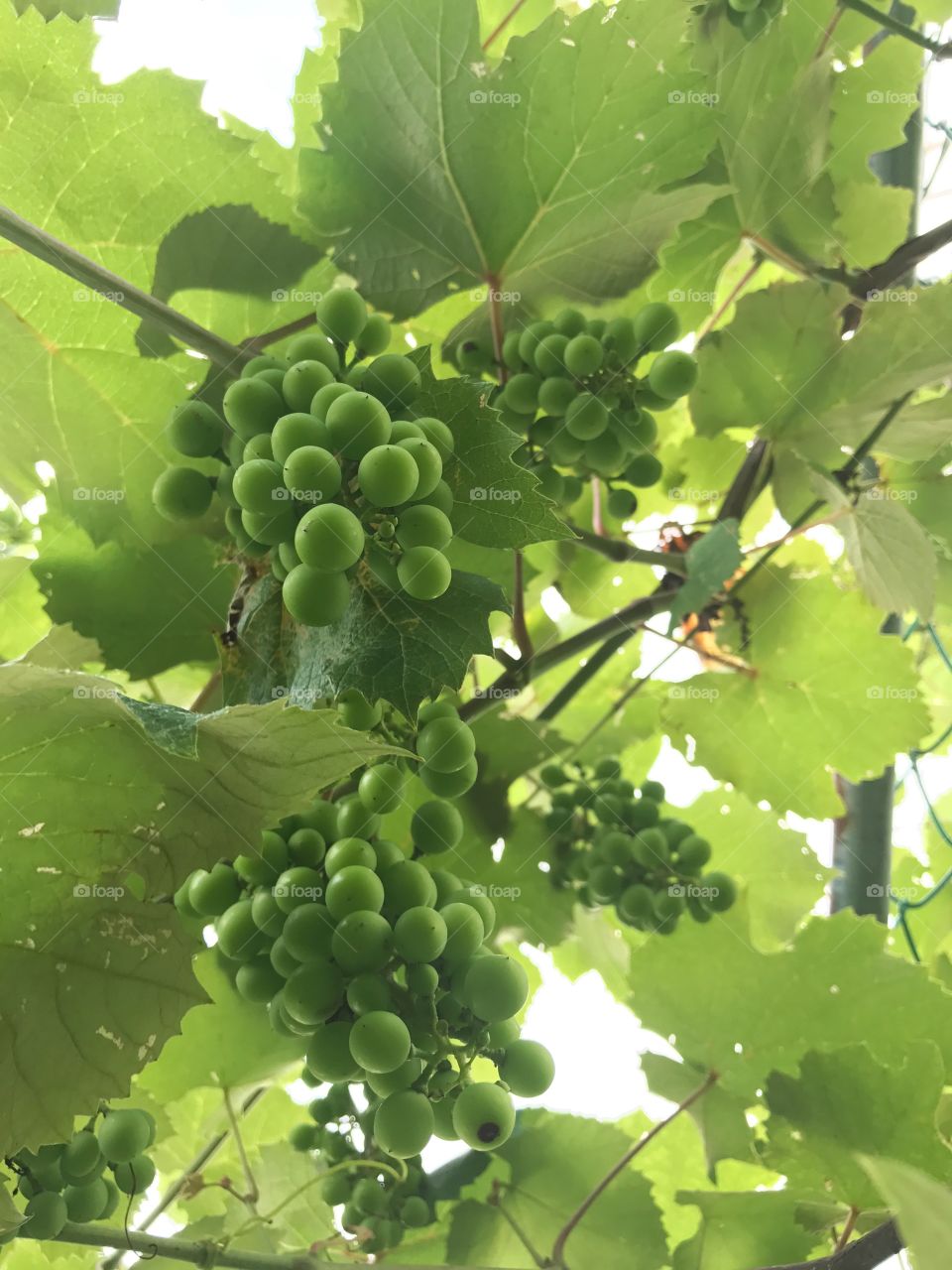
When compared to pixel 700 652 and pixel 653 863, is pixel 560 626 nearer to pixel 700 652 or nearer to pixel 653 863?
pixel 700 652

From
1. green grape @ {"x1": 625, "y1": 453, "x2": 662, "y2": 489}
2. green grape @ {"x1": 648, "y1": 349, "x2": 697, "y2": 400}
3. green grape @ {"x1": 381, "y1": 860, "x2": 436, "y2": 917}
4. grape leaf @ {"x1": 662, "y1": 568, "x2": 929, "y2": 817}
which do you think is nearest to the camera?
green grape @ {"x1": 381, "y1": 860, "x2": 436, "y2": 917}

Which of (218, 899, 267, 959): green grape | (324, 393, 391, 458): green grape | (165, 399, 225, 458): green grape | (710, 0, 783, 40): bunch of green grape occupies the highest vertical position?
(710, 0, 783, 40): bunch of green grape

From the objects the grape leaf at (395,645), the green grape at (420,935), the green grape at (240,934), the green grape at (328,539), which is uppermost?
the green grape at (328,539)

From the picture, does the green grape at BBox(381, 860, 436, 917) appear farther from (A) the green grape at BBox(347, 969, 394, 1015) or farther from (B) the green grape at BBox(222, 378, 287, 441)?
(B) the green grape at BBox(222, 378, 287, 441)

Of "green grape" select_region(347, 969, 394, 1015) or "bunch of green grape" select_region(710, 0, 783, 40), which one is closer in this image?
"green grape" select_region(347, 969, 394, 1015)

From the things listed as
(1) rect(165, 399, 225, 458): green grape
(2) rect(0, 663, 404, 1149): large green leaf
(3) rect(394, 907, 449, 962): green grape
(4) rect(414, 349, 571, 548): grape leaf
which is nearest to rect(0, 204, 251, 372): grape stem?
(1) rect(165, 399, 225, 458): green grape

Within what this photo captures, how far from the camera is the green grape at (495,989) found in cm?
54

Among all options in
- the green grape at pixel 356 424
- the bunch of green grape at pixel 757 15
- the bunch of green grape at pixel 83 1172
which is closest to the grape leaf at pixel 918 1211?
the green grape at pixel 356 424

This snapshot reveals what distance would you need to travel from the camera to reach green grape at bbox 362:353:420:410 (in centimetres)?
55

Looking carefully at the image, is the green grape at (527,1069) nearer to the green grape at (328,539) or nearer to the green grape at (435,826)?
the green grape at (435,826)

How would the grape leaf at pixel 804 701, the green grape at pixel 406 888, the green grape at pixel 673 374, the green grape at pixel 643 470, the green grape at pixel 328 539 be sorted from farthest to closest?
1. the grape leaf at pixel 804 701
2. the green grape at pixel 643 470
3. the green grape at pixel 673 374
4. the green grape at pixel 406 888
5. the green grape at pixel 328 539

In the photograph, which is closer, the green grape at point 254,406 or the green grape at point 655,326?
the green grape at point 254,406

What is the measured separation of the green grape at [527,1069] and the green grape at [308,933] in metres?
0.12

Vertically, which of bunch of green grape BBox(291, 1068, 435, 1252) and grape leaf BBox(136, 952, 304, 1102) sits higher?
grape leaf BBox(136, 952, 304, 1102)
